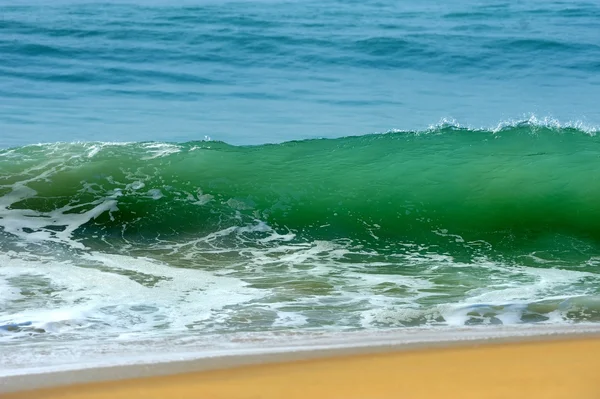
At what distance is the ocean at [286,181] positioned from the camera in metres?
4.31

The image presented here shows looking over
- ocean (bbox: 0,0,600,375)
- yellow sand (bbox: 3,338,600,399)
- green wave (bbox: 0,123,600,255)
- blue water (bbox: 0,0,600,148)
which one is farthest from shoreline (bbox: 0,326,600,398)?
blue water (bbox: 0,0,600,148)

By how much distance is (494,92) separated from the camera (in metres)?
16.6

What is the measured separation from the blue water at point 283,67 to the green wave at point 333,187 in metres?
2.19

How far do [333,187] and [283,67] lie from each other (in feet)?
32.5

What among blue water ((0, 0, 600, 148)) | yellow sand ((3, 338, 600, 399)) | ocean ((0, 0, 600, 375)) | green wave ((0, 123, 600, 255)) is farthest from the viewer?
blue water ((0, 0, 600, 148))

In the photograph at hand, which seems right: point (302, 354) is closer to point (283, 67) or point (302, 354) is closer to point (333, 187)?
point (333, 187)

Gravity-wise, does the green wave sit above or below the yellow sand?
above

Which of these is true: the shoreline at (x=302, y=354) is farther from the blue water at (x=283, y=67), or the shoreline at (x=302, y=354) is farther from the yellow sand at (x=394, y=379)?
the blue water at (x=283, y=67)

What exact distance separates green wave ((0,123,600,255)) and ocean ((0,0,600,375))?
0.12 ft

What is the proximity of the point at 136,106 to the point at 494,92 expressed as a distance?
627cm

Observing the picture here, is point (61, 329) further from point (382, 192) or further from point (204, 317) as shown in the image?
point (382, 192)

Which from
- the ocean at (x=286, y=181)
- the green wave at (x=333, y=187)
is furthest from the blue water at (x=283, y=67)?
the green wave at (x=333, y=187)

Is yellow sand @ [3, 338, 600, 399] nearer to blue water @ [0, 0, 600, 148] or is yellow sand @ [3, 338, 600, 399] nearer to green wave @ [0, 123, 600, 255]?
green wave @ [0, 123, 600, 255]

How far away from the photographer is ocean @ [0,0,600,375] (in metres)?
4.31
